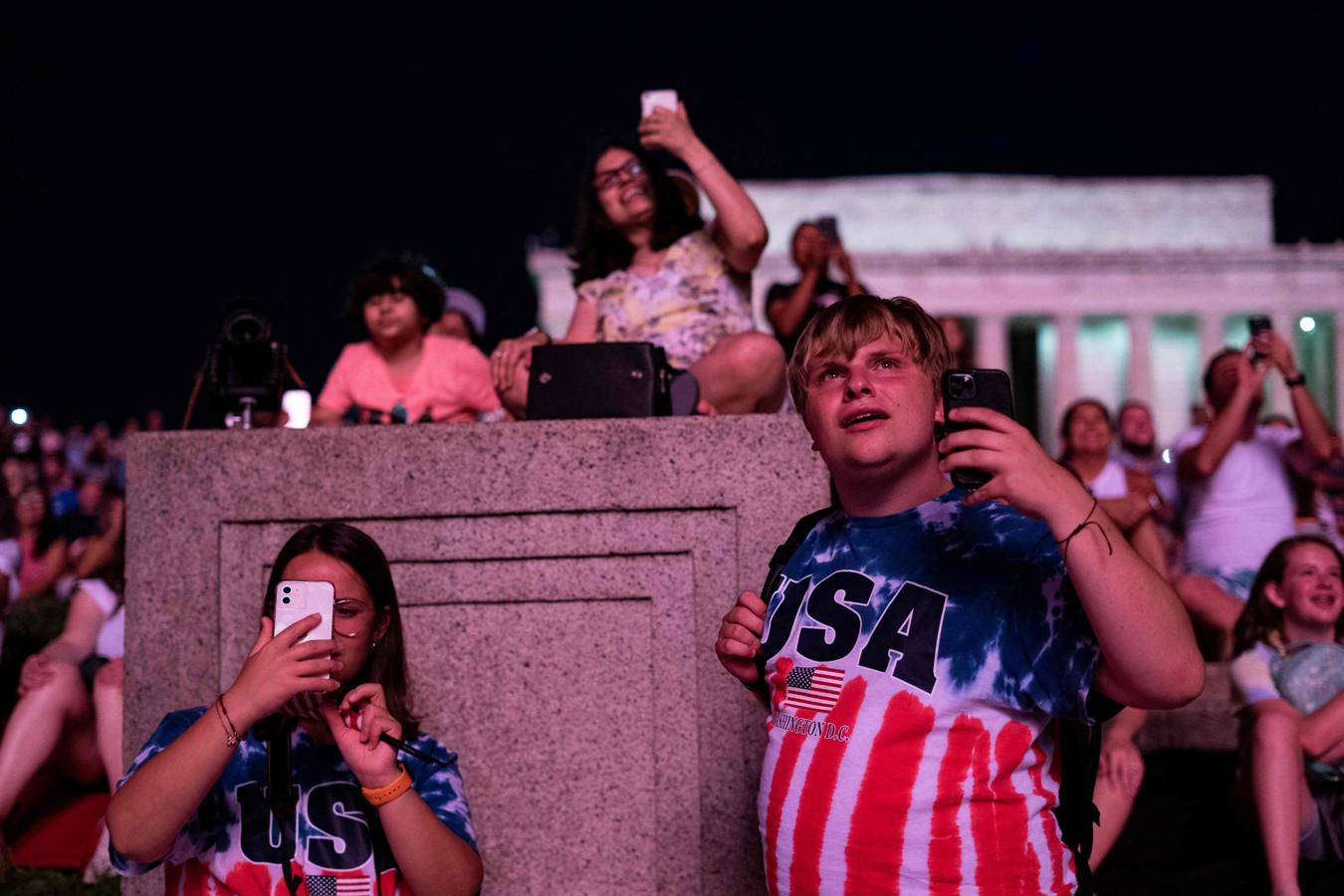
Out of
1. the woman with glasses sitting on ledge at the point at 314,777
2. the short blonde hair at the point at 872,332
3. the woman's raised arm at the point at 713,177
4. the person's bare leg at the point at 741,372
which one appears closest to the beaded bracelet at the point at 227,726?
the woman with glasses sitting on ledge at the point at 314,777

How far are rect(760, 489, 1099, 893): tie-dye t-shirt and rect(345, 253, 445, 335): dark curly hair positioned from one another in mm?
3287

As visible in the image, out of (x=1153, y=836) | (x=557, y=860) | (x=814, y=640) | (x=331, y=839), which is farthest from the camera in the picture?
(x=1153, y=836)

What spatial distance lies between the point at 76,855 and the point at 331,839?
2650mm

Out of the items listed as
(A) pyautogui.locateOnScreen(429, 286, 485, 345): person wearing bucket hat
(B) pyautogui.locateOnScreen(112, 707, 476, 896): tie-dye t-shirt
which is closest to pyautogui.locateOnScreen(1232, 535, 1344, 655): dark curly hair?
(B) pyautogui.locateOnScreen(112, 707, 476, 896): tie-dye t-shirt

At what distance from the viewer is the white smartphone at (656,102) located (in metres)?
4.73

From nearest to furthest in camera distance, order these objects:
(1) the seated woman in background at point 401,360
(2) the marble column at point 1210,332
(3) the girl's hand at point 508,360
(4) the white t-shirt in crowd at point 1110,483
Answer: (3) the girl's hand at point 508,360
(1) the seated woman in background at point 401,360
(4) the white t-shirt in crowd at point 1110,483
(2) the marble column at point 1210,332

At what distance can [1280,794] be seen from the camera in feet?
13.4

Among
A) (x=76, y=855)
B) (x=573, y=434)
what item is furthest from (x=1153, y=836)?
(x=76, y=855)

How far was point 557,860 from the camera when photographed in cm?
365

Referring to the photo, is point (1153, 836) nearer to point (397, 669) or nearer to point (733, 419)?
point (733, 419)

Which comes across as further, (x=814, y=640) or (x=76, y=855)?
(x=76, y=855)

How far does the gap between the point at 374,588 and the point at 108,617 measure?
3.16 meters

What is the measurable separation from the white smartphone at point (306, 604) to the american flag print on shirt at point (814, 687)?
3.14 feet

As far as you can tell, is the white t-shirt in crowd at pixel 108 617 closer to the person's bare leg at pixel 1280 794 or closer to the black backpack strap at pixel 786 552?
the black backpack strap at pixel 786 552
